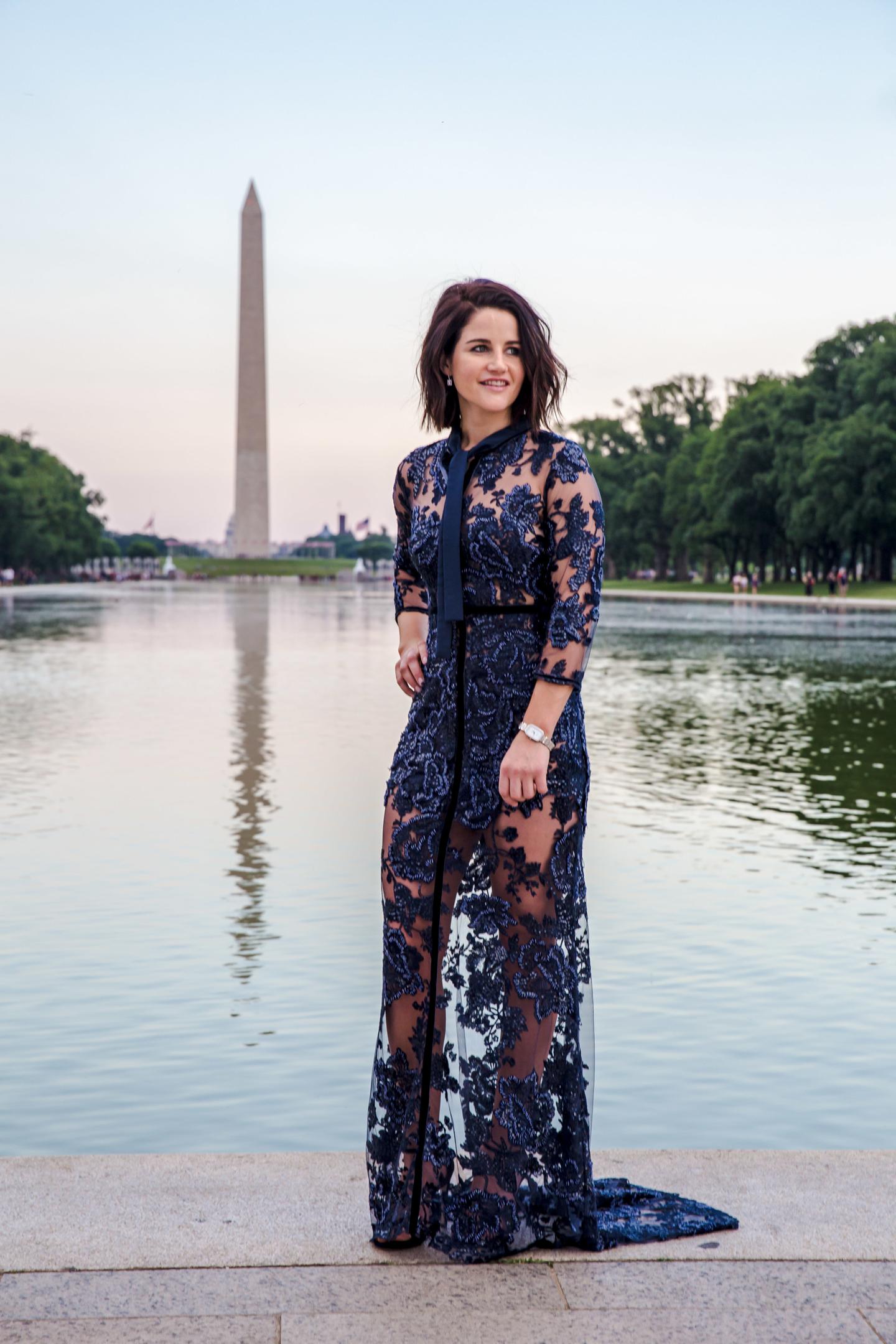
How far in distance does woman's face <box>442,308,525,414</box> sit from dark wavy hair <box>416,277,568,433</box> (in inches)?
0.7

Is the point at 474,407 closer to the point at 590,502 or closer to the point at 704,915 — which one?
the point at 590,502

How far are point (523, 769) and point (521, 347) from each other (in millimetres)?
939

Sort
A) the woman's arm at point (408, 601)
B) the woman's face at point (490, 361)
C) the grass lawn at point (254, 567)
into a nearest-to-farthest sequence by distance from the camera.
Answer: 1. the woman's face at point (490, 361)
2. the woman's arm at point (408, 601)
3. the grass lawn at point (254, 567)

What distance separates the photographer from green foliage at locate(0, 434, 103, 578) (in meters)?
96.7

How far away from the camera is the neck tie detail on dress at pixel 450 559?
3803 mm

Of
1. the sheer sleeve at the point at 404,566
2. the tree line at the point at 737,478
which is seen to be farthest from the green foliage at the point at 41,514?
the sheer sleeve at the point at 404,566

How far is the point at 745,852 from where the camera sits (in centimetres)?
1019

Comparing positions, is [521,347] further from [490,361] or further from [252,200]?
[252,200]

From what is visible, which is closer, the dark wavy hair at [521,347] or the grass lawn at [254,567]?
the dark wavy hair at [521,347]

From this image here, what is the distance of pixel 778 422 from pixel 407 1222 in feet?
260

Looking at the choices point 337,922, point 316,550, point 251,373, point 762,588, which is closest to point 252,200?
point 251,373

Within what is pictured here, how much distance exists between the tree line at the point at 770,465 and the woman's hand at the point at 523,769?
6691 cm

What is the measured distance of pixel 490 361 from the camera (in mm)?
3893

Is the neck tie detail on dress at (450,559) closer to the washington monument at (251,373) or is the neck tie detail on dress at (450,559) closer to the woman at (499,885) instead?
the woman at (499,885)
